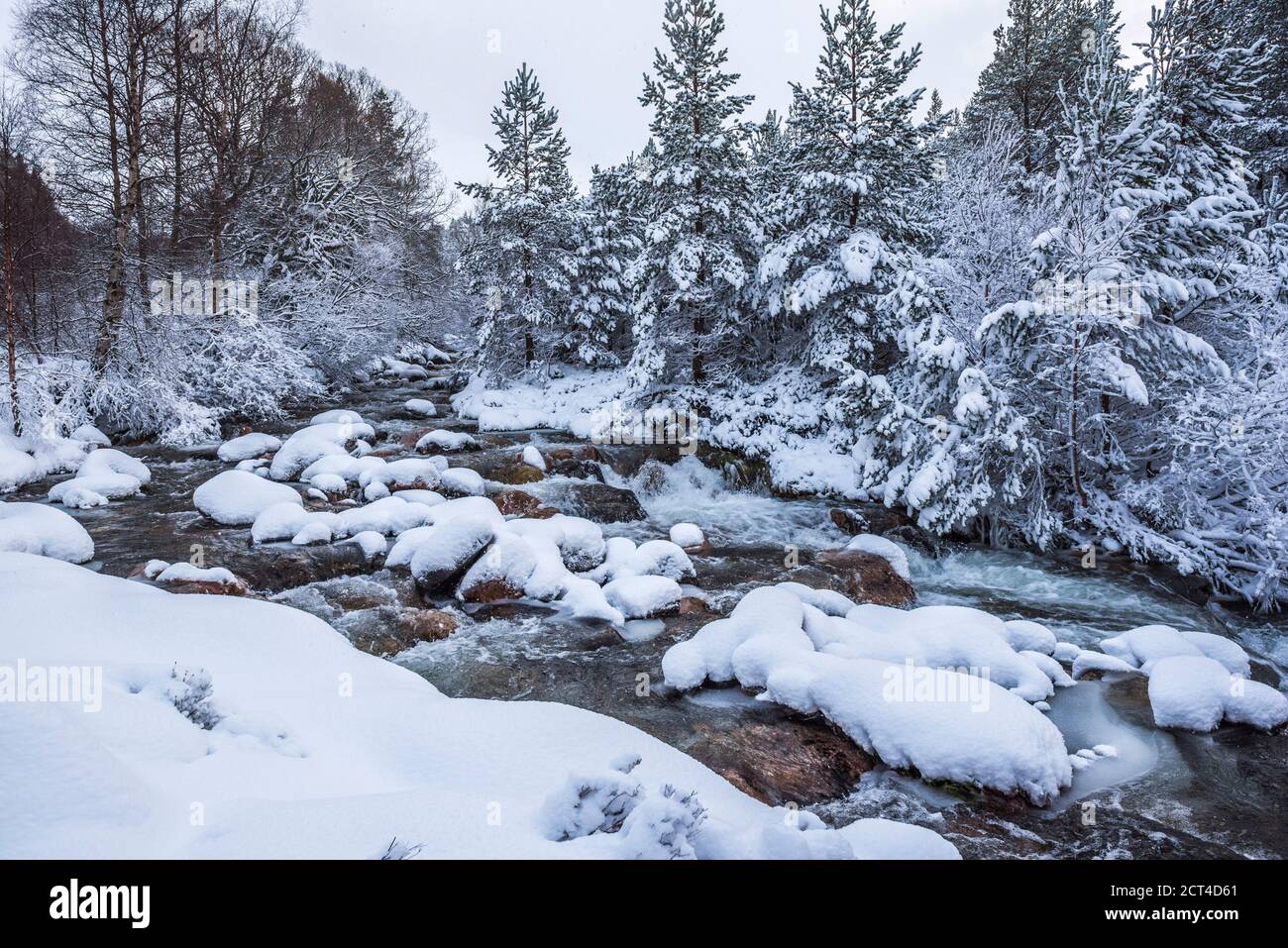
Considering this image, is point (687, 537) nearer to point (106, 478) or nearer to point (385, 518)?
point (385, 518)

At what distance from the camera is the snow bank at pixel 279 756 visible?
221cm

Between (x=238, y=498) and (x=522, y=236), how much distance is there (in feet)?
45.3

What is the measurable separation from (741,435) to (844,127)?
7082mm

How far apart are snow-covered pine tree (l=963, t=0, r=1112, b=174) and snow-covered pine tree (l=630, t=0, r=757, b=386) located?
39.1 ft

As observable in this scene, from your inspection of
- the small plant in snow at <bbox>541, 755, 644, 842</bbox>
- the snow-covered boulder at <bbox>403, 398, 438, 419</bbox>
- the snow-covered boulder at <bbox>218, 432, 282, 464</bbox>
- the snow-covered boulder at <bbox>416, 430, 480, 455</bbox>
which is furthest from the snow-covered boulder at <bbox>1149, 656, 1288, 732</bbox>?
the snow-covered boulder at <bbox>403, 398, 438, 419</bbox>

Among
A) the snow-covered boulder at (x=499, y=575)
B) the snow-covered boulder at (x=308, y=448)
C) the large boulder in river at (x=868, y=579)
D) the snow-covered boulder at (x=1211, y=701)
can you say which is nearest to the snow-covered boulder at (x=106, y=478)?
the snow-covered boulder at (x=308, y=448)

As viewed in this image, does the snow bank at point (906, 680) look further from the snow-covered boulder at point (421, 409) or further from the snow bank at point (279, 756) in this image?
the snow-covered boulder at point (421, 409)

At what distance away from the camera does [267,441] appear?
13.1m

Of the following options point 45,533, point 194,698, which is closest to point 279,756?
point 194,698

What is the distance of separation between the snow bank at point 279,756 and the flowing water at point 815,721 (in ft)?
3.09

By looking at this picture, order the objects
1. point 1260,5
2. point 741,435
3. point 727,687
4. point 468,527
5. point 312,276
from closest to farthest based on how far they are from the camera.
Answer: point 727,687 < point 468,527 < point 741,435 < point 1260,5 < point 312,276

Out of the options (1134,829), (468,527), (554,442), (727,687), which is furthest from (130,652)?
(554,442)

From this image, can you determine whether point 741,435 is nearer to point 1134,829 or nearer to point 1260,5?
point 1134,829

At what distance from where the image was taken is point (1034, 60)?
21859 mm
